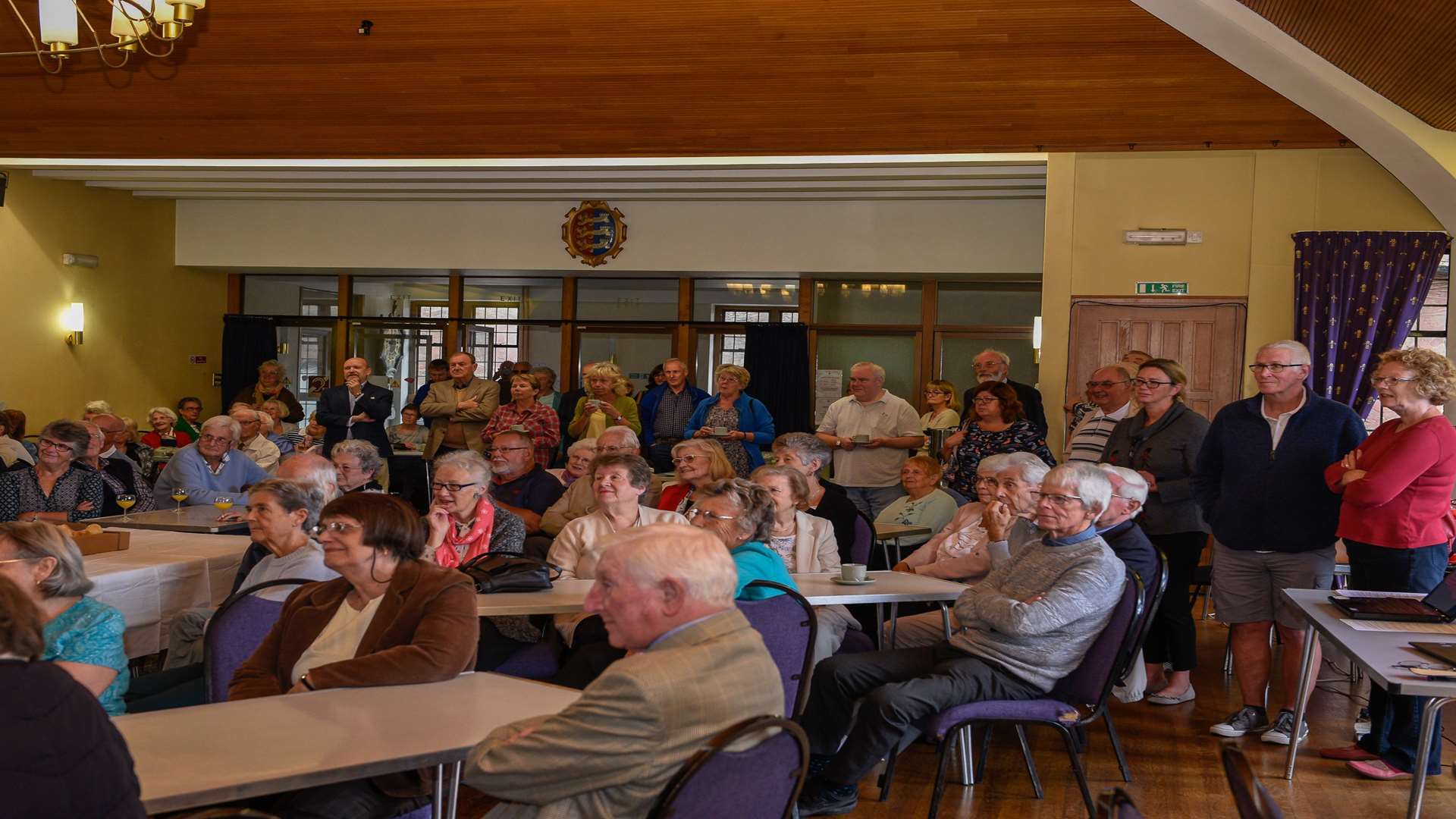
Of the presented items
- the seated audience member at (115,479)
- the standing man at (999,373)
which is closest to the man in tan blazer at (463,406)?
the seated audience member at (115,479)

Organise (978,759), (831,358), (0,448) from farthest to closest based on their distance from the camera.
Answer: (831,358)
(0,448)
(978,759)

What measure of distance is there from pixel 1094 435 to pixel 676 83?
13.4 feet

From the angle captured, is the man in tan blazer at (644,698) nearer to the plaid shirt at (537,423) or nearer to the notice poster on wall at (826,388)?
the plaid shirt at (537,423)

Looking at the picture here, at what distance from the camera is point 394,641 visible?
2.86m

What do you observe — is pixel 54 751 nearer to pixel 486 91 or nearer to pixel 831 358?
pixel 486 91

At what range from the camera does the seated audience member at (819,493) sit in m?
5.25

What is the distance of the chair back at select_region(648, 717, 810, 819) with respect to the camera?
1.90 m

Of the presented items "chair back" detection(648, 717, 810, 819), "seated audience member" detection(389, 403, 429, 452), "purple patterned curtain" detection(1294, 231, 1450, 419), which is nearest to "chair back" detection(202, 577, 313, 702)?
"chair back" detection(648, 717, 810, 819)

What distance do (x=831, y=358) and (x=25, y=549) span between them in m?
9.94

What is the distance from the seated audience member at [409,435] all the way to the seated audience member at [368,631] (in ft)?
24.9

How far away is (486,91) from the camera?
9.02m

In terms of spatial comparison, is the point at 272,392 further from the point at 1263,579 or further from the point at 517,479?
the point at 1263,579

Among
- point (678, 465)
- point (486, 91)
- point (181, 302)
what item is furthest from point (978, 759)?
point (181, 302)

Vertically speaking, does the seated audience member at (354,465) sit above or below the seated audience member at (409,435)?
above
